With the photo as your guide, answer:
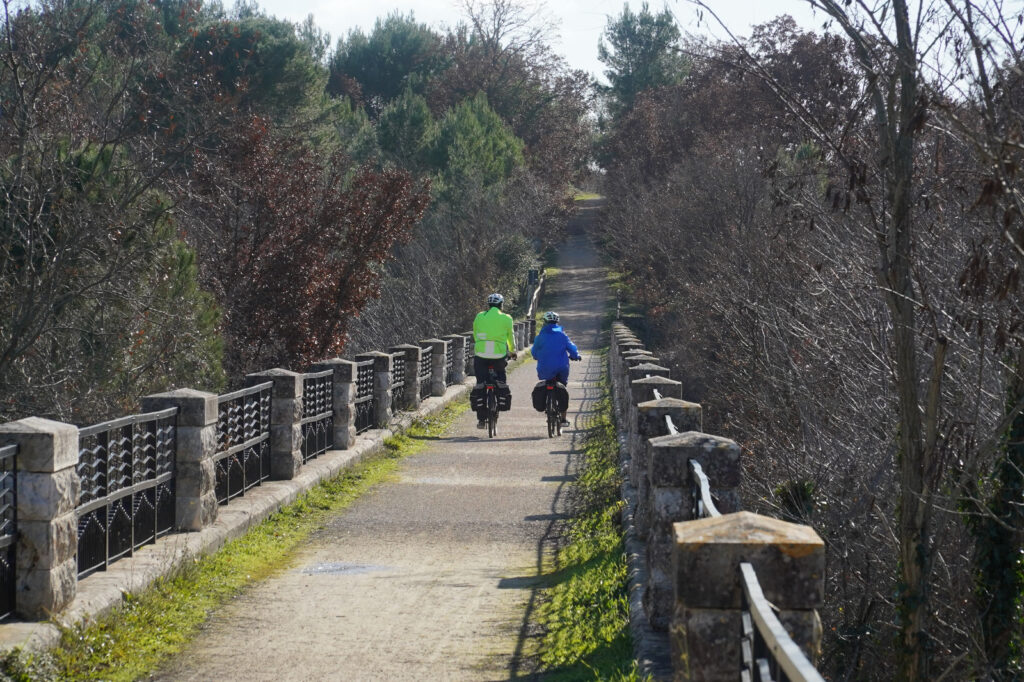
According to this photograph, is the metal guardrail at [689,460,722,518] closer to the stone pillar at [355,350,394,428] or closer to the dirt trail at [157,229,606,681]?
the dirt trail at [157,229,606,681]

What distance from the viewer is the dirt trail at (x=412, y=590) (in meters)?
6.92

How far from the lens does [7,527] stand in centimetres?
676

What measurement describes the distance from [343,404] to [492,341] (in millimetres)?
3551

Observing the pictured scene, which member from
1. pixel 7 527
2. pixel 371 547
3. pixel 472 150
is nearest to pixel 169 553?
pixel 7 527

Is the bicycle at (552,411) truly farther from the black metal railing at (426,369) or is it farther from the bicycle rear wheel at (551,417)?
the black metal railing at (426,369)

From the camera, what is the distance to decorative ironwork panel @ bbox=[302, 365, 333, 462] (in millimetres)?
13281

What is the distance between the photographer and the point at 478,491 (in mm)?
13086

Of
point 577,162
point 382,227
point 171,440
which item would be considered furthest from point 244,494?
point 577,162

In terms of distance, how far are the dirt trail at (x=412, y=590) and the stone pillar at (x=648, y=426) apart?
38.3 inches

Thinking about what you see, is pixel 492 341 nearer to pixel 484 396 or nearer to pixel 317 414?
pixel 484 396

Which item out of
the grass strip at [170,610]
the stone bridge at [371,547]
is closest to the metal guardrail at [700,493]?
the stone bridge at [371,547]

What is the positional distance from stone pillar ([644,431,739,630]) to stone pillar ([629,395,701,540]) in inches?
49.0

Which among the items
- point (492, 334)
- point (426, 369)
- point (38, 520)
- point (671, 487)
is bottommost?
point (38, 520)

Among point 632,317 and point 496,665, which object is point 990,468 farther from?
point 632,317
